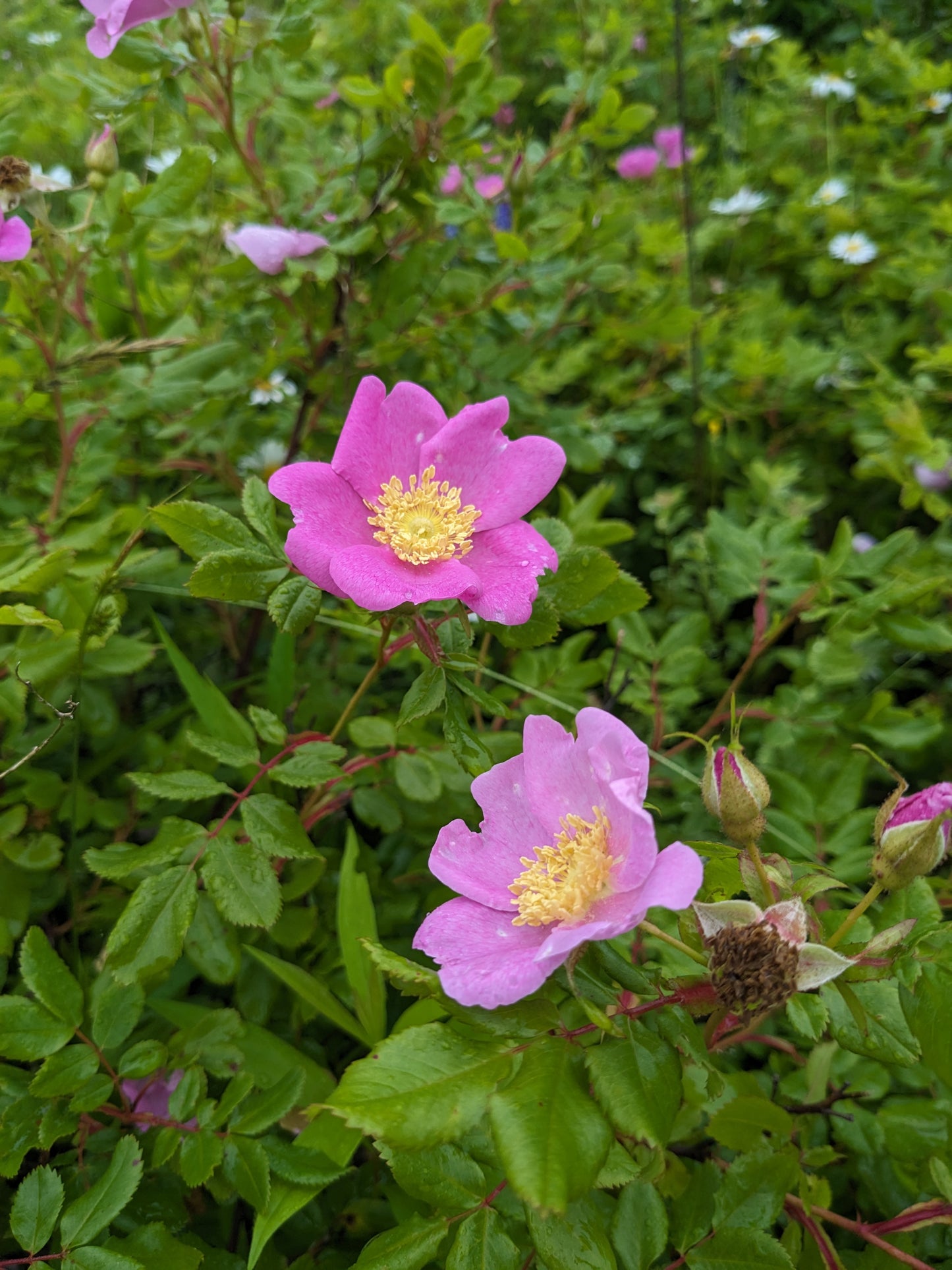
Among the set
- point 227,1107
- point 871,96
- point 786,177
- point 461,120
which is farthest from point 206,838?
point 871,96

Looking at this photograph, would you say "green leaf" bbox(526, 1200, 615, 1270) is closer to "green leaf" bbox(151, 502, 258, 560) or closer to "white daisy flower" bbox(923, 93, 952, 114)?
"green leaf" bbox(151, 502, 258, 560)

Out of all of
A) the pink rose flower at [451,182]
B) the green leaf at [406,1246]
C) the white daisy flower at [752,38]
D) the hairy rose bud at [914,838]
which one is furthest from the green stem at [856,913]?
the white daisy flower at [752,38]

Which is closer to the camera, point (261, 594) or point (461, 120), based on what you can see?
point (261, 594)

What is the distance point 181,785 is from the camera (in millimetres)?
873

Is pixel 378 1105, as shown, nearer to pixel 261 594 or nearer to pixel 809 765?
pixel 261 594

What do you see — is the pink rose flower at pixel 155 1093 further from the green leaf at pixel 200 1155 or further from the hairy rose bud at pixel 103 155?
the hairy rose bud at pixel 103 155

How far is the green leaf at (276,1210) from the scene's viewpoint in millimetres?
726

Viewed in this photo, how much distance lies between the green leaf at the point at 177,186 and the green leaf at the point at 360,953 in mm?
965

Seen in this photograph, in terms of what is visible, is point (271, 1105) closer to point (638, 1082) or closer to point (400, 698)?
point (638, 1082)

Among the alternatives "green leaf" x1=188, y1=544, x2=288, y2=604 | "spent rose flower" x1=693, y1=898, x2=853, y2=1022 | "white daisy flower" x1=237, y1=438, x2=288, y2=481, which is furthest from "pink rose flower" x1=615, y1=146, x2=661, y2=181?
"spent rose flower" x1=693, y1=898, x2=853, y2=1022

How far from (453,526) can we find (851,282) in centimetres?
229

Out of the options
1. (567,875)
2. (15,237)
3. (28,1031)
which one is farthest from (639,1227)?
(15,237)

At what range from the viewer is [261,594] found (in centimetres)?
79

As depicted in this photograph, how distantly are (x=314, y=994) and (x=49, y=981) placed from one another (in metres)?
0.26
